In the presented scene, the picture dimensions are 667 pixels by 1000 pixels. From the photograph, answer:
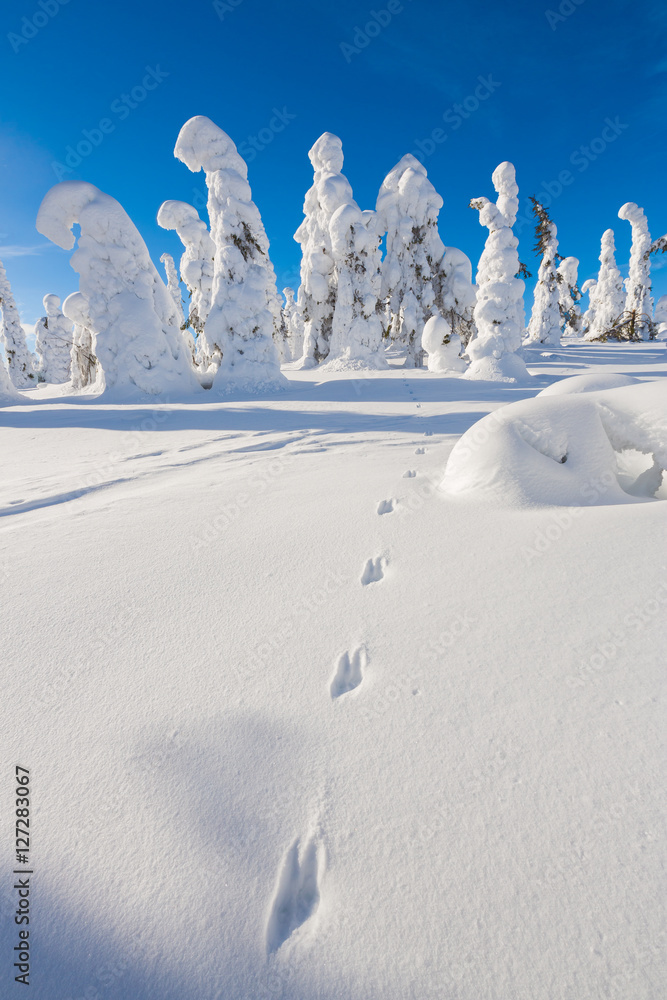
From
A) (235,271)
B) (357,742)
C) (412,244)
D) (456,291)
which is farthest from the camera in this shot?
(456,291)

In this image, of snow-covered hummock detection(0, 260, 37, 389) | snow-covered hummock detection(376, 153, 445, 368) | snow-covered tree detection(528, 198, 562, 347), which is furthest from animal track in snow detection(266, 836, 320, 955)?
snow-covered hummock detection(0, 260, 37, 389)

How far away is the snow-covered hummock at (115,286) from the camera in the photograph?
11016 millimetres

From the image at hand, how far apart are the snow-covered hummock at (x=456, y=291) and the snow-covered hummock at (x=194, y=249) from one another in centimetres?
1104

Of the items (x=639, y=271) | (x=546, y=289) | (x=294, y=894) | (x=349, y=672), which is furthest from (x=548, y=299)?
(x=294, y=894)

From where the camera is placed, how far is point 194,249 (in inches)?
800

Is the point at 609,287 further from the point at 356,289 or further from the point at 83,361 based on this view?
the point at 83,361

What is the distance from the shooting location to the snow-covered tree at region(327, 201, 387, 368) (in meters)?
17.2

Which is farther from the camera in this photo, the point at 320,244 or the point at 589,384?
the point at 320,244

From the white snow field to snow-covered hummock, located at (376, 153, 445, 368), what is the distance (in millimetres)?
18893

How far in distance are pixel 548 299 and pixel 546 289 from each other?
48 cm

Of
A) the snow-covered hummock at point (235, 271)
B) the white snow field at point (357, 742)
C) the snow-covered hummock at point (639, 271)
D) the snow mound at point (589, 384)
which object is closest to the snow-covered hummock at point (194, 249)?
the snow-covered hummock at point (235, 271)

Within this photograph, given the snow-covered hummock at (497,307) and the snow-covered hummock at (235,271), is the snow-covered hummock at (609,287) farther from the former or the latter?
the snow-covered hummock at (235,271)

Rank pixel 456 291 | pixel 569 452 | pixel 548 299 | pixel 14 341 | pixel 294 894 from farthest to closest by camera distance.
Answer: pixel 14 341
pixel 548 299
pixel 456 291
pixel 569 452
pixel 294 894

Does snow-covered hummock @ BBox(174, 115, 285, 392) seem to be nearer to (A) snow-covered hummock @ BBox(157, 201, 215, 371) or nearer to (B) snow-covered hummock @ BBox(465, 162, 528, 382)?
(B) snow-covered hummock @ BBox(465, 162, 528, 382)
